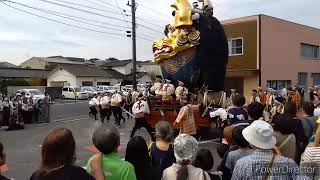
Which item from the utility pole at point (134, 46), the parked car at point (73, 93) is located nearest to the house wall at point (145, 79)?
the parked car at point (73, 93)

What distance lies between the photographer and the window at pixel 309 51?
→ 3463cm

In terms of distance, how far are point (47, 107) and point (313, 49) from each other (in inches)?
928

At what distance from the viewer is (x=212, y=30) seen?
15.2 meters

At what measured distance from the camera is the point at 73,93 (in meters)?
48.1

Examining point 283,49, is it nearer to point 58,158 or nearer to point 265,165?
point 265,165

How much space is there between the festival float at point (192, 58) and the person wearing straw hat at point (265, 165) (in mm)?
10285

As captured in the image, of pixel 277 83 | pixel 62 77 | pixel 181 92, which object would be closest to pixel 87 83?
pixel 62 77

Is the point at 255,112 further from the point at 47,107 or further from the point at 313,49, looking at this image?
the point at 313,49

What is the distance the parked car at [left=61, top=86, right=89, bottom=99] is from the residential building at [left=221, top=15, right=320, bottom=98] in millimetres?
21520

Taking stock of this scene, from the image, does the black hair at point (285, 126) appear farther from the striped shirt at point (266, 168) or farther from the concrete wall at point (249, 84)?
the concrete wall at point (249, 84)

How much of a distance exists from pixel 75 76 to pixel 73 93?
13.8 meters

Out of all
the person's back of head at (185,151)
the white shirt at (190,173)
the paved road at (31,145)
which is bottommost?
the paved road at (31,145)

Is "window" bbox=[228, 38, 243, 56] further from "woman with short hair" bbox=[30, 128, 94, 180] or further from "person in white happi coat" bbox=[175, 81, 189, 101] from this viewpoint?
"woman with short hair" bbox=[30, 128, 94, 180]

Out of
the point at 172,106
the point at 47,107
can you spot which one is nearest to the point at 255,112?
the point at 172,106
